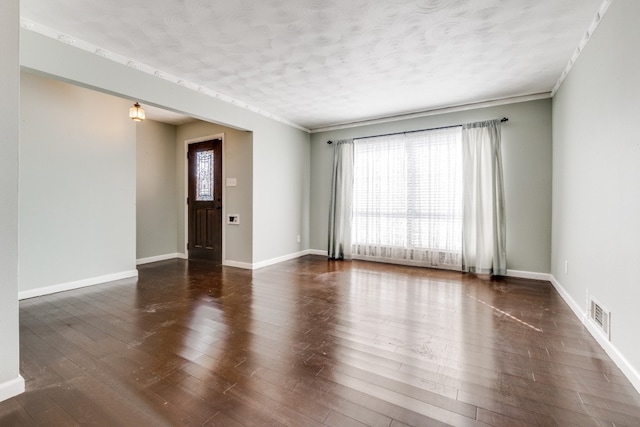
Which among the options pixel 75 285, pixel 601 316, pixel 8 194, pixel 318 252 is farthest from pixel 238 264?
pixel 601 316

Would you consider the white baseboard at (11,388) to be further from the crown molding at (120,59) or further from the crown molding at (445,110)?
the crown molding at (445,110)

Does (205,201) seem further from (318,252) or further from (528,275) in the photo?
(528,275)

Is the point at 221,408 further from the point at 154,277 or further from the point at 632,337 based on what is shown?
the point at 154,277

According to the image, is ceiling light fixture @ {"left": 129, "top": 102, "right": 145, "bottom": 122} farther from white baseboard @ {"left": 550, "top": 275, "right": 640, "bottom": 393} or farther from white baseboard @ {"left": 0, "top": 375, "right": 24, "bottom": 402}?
white baseboard @ {"left": 550, "top": 275, "right": 640, "bottom": 393}

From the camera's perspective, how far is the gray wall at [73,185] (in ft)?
10.8

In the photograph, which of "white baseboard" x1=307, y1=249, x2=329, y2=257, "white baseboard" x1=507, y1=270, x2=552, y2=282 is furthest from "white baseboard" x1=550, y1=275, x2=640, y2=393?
"white baseboard" x1=307, y1=249, x2=329, y2=257

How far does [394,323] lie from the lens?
2.66 meters

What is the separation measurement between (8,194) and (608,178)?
4.00 metres

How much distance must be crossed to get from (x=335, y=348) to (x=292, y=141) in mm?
4386

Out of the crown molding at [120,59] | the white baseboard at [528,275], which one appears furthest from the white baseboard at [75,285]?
the white baseboard at [528,275]

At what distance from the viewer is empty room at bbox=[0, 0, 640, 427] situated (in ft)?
5.43

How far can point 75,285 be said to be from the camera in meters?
3.63

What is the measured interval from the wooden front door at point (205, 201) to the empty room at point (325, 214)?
39mm

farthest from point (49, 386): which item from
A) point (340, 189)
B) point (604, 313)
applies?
point (340, 189)
